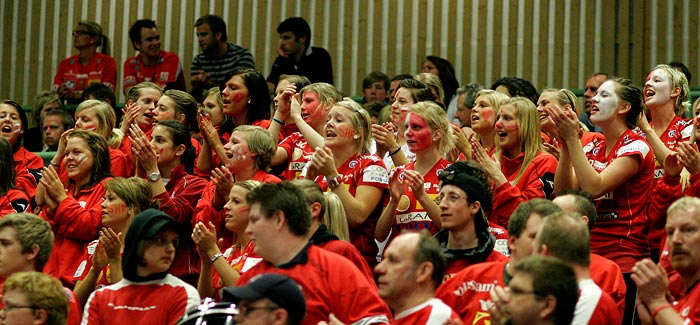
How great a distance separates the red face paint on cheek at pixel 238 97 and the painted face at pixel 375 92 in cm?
205

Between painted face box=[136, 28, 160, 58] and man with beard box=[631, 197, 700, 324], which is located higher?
painted face box=[136, 28, 160, 58]

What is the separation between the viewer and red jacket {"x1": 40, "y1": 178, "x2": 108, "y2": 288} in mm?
6891

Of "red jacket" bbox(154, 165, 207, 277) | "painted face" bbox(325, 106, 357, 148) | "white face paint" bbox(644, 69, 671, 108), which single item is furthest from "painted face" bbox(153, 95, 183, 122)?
"white face paint" bbox(644, 69, 671, 108)

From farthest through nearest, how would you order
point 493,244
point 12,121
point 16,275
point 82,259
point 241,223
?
point 12,121 < point 82,259 < point 241,223 < point 493,244 < point 16,275

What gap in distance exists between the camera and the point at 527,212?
17.4ft

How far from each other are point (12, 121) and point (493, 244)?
4254 mm

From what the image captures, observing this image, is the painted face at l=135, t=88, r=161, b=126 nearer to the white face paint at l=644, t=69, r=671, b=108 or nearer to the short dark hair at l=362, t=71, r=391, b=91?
the short dark hair at l=362, t=71, r=391, b=91

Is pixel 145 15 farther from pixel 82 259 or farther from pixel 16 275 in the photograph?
pixel 16 275

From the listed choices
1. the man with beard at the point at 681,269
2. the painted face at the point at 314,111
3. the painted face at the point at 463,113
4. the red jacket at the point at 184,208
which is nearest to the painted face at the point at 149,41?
the painted face at the point at 314,111

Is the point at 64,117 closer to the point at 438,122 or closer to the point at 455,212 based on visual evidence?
the point at 438,122

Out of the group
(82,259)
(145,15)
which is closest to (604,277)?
(82,259)

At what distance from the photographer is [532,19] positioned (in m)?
11.8

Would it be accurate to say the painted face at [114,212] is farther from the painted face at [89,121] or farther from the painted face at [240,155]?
the painted face at [89,121]

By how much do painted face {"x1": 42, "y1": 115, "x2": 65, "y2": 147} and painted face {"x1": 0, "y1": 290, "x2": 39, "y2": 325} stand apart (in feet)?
14.3
